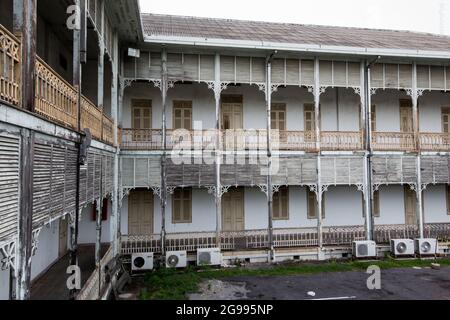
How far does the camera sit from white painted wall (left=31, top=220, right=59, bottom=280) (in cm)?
908

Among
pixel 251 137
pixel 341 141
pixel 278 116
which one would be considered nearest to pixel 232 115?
pixel 251 137

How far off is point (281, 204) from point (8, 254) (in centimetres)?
1295

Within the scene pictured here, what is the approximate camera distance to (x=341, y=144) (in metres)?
14.7

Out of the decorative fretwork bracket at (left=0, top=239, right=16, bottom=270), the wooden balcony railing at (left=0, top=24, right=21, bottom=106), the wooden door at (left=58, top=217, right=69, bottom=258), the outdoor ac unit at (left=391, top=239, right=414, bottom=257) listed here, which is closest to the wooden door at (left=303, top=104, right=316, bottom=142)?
the outdoor ac unit at (left=391, top=239, right=414, bottom=257)

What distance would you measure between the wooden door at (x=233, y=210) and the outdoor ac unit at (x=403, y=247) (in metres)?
6.23

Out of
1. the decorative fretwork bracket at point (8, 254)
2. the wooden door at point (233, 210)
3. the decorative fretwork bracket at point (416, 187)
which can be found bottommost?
the wooden door at point (233, 210)

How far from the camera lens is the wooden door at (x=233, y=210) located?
15.3 meters

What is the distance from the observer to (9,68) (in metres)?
3.97

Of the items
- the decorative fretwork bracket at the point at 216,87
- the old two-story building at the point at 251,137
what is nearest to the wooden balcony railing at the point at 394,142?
the old two-story building at the point at 251,137

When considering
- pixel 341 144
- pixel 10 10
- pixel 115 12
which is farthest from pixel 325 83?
pixel 10 10

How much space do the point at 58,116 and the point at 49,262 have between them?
6.51 m

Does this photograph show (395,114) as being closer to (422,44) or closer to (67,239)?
(422,44)

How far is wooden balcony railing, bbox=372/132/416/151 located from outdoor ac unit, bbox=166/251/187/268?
8.95 meters

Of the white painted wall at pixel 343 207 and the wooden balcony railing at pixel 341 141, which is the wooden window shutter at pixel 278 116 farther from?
the white painted wall at pixel 343 207
